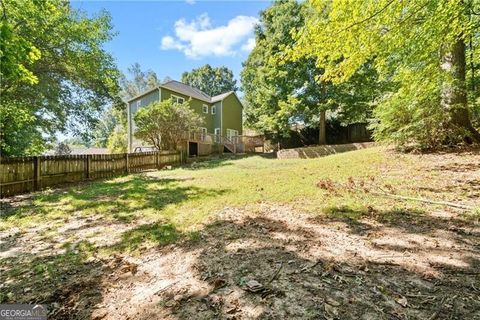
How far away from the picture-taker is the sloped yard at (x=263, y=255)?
7.11 ft

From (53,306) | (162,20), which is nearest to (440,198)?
(53,306)

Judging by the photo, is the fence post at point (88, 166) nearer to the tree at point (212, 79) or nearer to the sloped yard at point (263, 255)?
the sloped yard at point (263, 255)

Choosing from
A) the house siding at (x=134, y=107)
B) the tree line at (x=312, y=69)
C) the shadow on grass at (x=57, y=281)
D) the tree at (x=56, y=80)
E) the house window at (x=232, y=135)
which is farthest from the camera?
the house window at (x=232, y=135)

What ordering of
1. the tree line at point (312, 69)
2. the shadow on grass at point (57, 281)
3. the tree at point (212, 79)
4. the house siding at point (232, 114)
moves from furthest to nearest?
the tree at point (212, 79) → the house siding at point (232, 114) → the tree line at point (312, 69) → the shadow on grass at point (57, 281)

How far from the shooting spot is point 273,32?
64.0ft

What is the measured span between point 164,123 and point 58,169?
855cm

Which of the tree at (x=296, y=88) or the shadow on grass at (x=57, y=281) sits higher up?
the tree at (x=296, y=88)

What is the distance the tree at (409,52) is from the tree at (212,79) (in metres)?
45.5

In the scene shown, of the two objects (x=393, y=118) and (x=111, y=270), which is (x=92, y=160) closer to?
(x=111, y=270)

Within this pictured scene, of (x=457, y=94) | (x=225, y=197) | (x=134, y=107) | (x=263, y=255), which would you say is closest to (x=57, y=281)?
(x=263, y=255)

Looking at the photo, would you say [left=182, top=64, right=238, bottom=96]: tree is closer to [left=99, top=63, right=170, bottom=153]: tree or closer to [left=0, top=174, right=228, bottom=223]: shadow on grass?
[left=99, top=63, right=170, bottom=153]: tree

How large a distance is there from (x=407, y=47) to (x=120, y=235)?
858 cm

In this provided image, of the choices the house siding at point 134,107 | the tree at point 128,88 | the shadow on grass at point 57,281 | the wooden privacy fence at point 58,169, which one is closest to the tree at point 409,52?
the shadow on grass at point 57,281

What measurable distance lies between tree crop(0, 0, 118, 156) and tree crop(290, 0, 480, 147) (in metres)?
9.68
